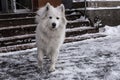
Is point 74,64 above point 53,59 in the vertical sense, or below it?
below

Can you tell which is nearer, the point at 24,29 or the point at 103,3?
the point at 24,29

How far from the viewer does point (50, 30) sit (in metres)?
6.41

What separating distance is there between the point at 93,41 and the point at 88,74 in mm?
4241

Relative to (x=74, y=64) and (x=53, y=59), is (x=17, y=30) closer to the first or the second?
(x=74, y=64)

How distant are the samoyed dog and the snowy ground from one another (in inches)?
15.3

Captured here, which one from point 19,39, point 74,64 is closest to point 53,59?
point 74,64

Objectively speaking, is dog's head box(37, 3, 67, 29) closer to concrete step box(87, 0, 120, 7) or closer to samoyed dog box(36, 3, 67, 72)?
samoyed dog box(36, 3, 67, 72)

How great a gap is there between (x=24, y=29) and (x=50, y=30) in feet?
11.7

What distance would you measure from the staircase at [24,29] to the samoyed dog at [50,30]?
7.66ft

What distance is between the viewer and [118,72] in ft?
20.5

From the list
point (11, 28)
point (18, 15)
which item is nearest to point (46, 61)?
point (11, 28)

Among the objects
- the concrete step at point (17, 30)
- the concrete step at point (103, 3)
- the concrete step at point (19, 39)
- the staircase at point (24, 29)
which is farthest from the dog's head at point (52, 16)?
the concrete step at point (103, 3)

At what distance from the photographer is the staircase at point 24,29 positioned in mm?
8984

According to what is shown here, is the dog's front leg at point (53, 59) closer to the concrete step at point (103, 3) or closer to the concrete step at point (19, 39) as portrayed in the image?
the concrete step at point (19, 39)
